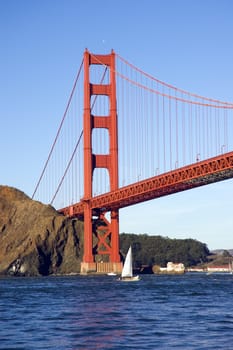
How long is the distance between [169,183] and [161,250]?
98.0 meters

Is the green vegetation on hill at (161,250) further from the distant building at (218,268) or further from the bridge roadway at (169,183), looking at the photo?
the bridge roadway at (169,183)

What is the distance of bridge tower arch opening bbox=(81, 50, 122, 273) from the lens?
3917 inches

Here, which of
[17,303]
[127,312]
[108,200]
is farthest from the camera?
[108,200]

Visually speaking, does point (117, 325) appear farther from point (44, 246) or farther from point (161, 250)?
Answer: point (161, 250)

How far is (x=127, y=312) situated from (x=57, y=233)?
84263mm

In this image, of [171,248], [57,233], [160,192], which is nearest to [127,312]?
[160,192]

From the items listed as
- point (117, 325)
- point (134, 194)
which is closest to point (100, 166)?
point (134, 194)

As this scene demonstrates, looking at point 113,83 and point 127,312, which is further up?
point 113,83

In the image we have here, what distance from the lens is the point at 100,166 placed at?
100 metres

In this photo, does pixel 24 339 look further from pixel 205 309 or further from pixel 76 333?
pixel 205 309

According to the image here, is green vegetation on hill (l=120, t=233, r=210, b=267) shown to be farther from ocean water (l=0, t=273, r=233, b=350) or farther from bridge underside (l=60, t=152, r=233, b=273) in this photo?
ocean water (l=0, t=273, r=233, b=350)

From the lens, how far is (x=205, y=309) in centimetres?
3591

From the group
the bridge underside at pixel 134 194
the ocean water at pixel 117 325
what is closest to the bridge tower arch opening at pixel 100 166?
the bridge underside at pixel 134 194

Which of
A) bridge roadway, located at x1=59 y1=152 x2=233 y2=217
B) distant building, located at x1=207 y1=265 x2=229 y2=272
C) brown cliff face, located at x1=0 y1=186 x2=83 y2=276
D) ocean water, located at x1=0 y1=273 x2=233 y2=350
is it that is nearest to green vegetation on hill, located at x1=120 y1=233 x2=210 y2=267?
distant building, located at x1=207 y1=265 x2=229 y2=272
